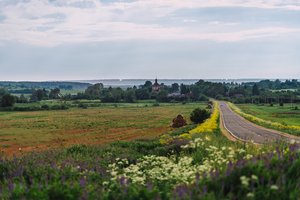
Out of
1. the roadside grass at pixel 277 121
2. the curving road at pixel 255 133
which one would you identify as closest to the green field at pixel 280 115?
the roadside grass at pixel 277 121

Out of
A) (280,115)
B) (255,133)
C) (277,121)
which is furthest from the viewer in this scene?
(280,115)

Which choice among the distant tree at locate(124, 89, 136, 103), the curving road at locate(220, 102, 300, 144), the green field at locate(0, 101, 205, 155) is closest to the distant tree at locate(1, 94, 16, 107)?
the green field at locate(0, 101, 205, 155)

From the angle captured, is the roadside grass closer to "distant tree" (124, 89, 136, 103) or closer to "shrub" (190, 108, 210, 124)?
"shrub" (190, 108, 210, 124)

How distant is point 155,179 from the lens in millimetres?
10062

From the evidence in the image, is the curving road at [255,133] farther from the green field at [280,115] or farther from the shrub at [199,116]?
the green field at [280,115]

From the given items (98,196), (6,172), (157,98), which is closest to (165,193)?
(98,196)

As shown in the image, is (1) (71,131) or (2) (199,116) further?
(1) (71,131)

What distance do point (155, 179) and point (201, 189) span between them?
261cm

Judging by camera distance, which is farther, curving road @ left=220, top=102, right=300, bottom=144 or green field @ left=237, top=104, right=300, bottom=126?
green field @ left=237, top=104, right=300, bottom=126

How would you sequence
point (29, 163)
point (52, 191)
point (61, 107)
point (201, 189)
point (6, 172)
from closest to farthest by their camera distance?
1. point (201, 189)
2. point (52, 191)
3. point (6, 172)
4. point (29, 163)
5. point (61, 107)

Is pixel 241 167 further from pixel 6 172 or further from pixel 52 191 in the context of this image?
pixel 6 172

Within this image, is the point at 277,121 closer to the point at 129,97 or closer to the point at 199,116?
the point at 199,116

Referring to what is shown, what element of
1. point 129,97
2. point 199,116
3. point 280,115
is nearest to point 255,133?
point 199,116

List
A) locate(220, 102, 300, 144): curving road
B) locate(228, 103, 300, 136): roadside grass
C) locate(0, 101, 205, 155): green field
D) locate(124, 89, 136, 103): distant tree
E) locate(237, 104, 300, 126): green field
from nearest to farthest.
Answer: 1. locate(220, 102, 300, 144): curving road
2. locate(228, 103, 300, 136): roadside grass
3. locate(0, 101, 205, 155): green field
4. locate(237, 104, 300, 126): green field
5. locate(124, 89, 136, 103): distant tree
